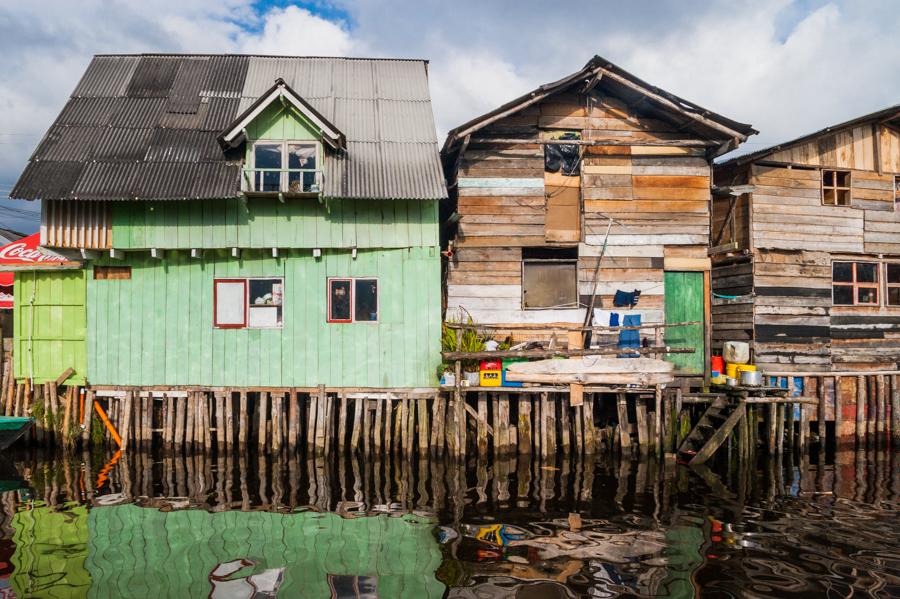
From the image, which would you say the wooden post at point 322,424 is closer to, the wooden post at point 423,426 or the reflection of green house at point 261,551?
the wooden post at point 423,426

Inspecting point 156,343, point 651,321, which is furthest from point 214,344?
point 651,321

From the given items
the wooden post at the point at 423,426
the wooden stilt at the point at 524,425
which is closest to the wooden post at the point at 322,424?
the wooden post at the point at 423,426

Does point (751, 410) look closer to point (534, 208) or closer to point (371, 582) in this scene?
point (534, 208)

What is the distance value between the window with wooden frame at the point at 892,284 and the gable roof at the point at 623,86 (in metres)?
6.92

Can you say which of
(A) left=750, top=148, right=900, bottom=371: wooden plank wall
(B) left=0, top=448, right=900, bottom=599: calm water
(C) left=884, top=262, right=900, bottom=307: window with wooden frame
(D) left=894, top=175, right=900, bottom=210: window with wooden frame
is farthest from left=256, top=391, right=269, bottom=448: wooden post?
(D) left=894, top=175, right=900, bottom=210: window with wooden frame

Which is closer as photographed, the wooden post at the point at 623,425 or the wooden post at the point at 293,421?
the wooden post at the point at 293,421

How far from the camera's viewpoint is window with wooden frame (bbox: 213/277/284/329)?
572 inches

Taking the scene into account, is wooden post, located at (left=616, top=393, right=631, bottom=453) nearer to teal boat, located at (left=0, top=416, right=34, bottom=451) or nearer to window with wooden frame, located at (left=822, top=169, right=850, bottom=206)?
window with wooden frame, located at (left=822, top=169, right=850, bottom=206)

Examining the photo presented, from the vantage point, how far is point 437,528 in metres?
9.66

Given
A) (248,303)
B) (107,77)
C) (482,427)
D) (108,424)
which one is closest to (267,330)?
(248,303)

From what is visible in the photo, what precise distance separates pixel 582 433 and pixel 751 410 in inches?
169

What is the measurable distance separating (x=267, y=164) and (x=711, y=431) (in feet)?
41.1

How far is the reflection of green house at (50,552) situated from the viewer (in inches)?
293

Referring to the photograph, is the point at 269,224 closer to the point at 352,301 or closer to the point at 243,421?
the point at 352,301
